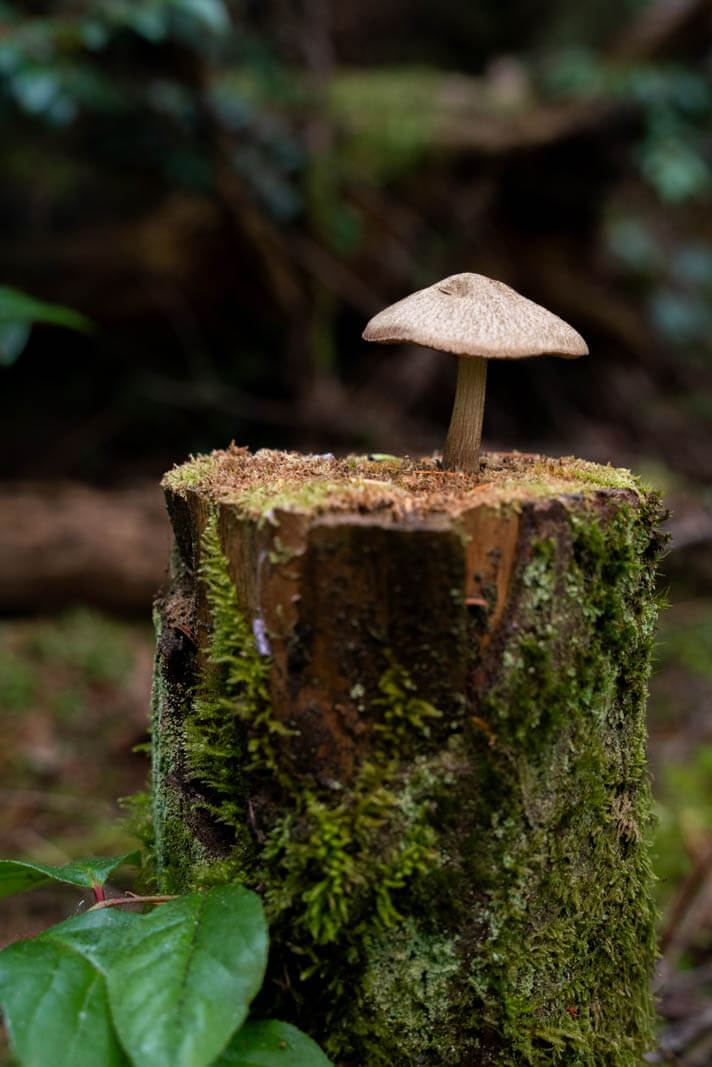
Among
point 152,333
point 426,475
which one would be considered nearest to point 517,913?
point 426,475

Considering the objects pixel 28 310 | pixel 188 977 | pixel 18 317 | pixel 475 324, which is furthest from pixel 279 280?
pixel 188 977

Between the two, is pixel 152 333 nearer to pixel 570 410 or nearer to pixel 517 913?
pixel 570 410

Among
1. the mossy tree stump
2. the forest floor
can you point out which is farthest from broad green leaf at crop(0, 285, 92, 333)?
the forest floor

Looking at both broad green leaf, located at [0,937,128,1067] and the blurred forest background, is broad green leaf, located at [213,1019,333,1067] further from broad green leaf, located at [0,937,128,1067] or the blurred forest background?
the blurred forest background

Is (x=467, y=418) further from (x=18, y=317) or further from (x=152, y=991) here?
(x=18, y=317)

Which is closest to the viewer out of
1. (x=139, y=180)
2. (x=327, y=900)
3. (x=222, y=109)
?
(x=327, y=900)

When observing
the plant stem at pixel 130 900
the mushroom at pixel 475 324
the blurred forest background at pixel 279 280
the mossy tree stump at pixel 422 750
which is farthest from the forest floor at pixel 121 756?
the mushroom at pixel 475 324
